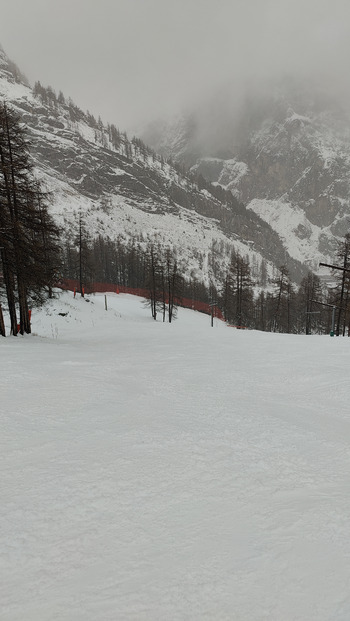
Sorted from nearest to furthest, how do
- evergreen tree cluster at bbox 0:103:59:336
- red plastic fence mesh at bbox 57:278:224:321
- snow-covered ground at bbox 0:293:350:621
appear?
snow-covered ground at bbox 0:293:350:621
evergreen tree cluster at bbox 0:103:59:336
red plastic fence mesh at bbox 57:278:224:321

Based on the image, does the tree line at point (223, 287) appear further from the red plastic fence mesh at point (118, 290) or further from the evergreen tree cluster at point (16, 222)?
the evergreen tree cluster at point (16, 222)

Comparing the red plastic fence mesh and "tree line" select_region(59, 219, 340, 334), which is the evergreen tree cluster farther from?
the red plastic fence mesh

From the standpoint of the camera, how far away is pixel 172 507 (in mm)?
2160

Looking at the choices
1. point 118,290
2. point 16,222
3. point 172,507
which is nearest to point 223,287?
point 118,290

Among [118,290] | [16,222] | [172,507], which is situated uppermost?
[16,222]

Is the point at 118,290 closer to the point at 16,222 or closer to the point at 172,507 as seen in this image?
the point at 16,222

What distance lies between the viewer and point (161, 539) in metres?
1.85

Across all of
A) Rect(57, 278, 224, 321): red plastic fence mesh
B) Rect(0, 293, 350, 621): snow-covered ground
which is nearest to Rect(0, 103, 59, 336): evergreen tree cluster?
Rect(0, 293, 350, 621): snow-covered ground

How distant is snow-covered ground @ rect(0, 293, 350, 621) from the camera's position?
1455mm

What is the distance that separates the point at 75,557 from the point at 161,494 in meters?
0.76

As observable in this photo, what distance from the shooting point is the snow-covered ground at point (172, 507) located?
4.77 ft

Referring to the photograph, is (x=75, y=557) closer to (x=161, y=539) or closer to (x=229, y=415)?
(x=161, y=539)

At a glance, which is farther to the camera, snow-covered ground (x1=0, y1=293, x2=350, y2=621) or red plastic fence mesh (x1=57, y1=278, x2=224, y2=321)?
red plastic fence mesh (x1=57, y1=278, x2=224, y2=321)

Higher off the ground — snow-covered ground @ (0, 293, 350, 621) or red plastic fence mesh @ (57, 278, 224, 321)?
red plastic fence mesh @ (57, 278, 224, 321)
